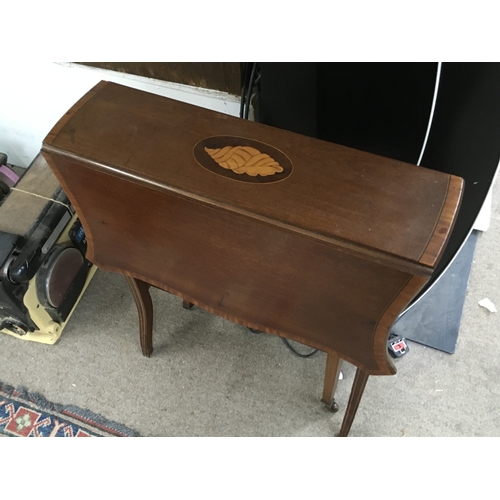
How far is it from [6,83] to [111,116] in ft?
2.88

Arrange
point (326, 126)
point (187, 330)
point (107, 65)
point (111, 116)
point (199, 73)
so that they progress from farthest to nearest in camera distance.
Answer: point (187, 330)
point (107, 65)
point (199, 73)
point (326, 126)
point (111, 116)

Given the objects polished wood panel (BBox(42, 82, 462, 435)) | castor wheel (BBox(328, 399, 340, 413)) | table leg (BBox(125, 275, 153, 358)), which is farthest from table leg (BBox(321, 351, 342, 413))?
table leg (BBox(125, 275, 153, 358))

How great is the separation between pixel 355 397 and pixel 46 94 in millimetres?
1219

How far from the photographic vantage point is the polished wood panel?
59 centimetres

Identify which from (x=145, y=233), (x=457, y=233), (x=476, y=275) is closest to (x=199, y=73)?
(x=145, y=233)

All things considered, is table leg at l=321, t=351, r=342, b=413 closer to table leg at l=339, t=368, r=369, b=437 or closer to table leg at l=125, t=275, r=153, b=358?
→ table leg at l=339, t=368, r=369, b=437

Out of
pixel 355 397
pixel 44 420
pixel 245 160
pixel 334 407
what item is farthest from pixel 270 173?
pixel 44 420

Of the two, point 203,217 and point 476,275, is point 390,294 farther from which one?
point 476,275

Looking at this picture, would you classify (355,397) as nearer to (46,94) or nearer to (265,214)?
(265,214)

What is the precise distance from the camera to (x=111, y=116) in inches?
28.5

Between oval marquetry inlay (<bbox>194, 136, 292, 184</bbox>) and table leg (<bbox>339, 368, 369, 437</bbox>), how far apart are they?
435 mm

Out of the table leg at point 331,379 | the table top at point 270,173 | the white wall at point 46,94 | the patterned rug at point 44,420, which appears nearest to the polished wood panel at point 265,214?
the table top at point 270,173

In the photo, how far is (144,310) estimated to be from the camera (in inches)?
43.6

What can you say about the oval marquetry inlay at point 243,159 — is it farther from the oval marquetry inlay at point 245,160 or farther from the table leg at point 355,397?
the table leg at point 355,397
